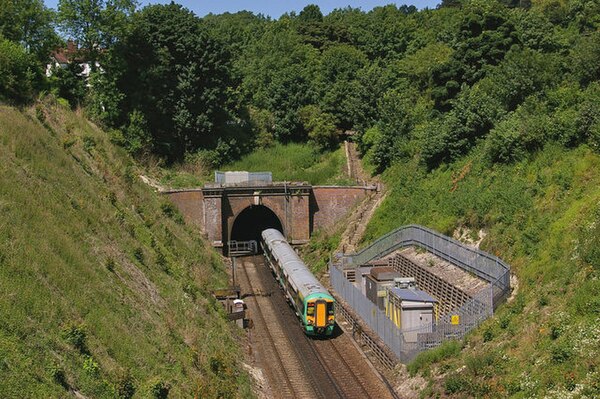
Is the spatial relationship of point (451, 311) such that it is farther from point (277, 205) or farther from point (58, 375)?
point (277, 205)

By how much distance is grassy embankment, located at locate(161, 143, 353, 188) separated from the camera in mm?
55984

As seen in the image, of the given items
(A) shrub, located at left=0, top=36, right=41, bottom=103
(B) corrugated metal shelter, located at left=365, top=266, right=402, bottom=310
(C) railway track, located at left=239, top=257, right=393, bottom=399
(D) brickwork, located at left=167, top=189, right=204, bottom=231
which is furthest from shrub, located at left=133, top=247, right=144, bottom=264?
(D) brickwork, located at left=167, top=189, right=204, bottom=231

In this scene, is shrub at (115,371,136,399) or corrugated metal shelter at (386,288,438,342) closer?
shrub at (115,371,136,399)

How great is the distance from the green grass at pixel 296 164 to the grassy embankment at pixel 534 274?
19693 millimetres

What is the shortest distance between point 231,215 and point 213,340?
2527cm

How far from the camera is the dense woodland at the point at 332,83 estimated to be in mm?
37844

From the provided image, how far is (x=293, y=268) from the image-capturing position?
36.5 metres

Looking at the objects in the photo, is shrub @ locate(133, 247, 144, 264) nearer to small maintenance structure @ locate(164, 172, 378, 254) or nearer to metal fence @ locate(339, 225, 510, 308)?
metal fence @ locate(339, 225, 510, 308)

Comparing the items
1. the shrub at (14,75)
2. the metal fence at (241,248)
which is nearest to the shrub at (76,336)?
the shrub at (14,75)

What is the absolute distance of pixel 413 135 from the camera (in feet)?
166

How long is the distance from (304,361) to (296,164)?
1327 inches

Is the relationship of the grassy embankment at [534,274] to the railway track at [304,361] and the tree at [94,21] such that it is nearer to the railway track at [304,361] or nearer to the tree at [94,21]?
the railway track at [304,361]

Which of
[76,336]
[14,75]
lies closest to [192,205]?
[14,75]

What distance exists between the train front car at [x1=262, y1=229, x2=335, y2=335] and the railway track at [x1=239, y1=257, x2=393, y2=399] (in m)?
0.94
